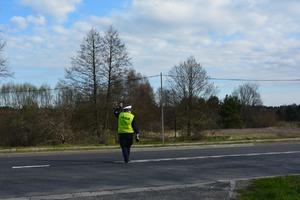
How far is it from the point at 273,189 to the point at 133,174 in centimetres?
425

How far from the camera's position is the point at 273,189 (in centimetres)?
920

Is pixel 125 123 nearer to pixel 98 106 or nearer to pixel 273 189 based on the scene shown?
pixel 273 189

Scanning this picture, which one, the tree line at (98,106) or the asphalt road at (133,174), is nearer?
the asphalt road at (133,174)

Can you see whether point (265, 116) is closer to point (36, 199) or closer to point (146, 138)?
point (146, 138)

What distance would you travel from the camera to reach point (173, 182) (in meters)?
11.2

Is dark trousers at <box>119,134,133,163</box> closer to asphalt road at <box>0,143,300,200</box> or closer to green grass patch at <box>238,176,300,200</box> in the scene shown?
asphalt road at <box>0,143,300,200</box>

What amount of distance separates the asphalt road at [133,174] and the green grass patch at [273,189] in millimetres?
619

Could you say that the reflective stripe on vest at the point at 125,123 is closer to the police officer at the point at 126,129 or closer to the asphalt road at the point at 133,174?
the police officer at the point at 126,129

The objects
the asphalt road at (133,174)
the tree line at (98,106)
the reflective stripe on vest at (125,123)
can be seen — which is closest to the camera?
the asphalt road at (133,174)

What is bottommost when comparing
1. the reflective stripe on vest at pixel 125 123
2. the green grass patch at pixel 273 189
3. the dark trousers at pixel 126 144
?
the green grass patch at pixel 273 189

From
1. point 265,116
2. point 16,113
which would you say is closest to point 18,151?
point 16,113

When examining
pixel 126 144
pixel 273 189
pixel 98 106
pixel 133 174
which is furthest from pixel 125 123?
pixel 98 106

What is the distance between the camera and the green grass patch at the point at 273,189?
27.9 feet

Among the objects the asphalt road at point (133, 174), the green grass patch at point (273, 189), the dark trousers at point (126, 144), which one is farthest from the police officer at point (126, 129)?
the green grass patch at point (273, 189)
